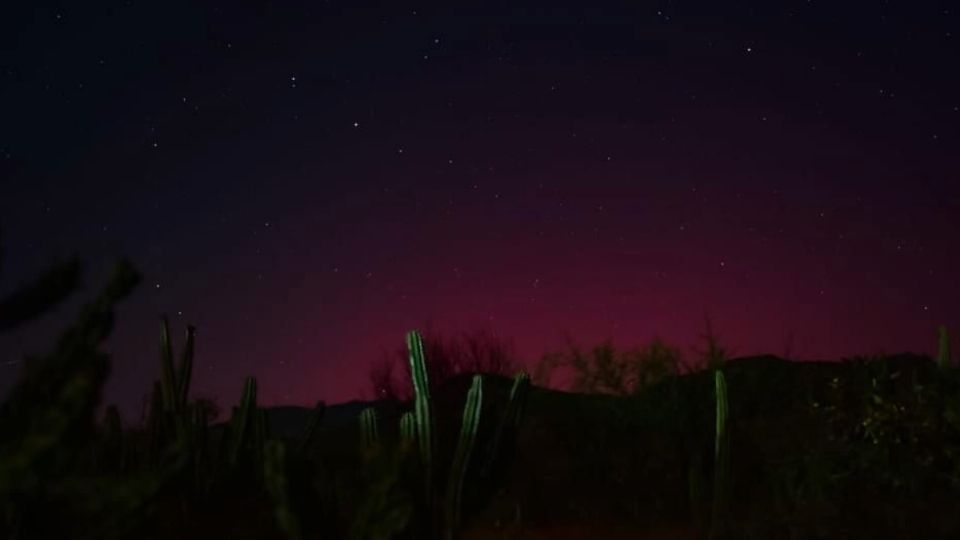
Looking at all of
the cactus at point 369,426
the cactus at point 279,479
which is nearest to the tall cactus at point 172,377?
the cactus at point 369,426

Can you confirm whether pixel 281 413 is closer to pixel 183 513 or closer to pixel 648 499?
pixel 648 499

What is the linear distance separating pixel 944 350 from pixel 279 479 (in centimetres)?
1119

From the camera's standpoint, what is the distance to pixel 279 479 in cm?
629

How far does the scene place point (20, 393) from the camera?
4992mm

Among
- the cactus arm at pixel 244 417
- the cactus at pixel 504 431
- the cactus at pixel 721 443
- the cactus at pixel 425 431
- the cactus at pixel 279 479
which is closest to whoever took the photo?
the cactus at pixel 279 479

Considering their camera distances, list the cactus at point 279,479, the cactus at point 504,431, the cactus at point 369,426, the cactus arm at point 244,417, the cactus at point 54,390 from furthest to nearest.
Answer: the cactus arm at point 244,417 < the cactus at point 504,431 < the cactus at point 369,426 < the cactus at point 279,479 < the cactus at point 54,390

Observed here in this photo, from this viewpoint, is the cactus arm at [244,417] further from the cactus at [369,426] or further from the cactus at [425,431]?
the cactus at [425,431]

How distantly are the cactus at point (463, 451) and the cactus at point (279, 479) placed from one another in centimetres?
309

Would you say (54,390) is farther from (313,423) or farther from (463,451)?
(313,423)

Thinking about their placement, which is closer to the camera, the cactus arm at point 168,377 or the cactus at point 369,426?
the cactus at point 369,426

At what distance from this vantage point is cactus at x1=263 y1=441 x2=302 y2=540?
246 inches

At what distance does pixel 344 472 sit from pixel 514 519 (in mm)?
2966

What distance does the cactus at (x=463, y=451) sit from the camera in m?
9.52

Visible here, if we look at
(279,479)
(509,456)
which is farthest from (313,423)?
(279,479)
